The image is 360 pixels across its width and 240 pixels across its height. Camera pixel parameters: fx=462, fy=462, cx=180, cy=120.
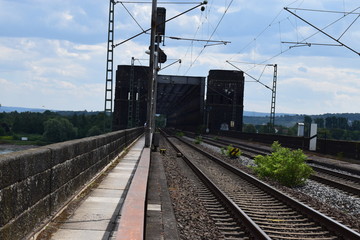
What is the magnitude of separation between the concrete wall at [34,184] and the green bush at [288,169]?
31.7 feet

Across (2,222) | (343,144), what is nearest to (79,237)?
(2,222)

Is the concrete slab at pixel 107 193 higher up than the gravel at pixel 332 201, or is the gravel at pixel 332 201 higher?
the concrete slab at pixel 107 193

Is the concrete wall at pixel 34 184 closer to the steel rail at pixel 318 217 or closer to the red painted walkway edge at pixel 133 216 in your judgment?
the red painted walkway edge at pixel 133 216

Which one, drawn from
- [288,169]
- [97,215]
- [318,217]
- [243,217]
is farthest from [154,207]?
[288,169]

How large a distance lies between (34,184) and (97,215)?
7.08 ft

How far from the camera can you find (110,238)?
21.5ft

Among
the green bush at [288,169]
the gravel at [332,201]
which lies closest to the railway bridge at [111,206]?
the gravel at [332,201]

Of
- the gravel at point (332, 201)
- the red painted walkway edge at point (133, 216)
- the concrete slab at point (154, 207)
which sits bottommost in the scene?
the gravel at point (332, 201)

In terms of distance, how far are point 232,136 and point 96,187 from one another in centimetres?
6037

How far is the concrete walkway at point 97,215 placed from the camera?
6613 millimetres

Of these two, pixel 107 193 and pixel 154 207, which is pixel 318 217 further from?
pixel 107 193

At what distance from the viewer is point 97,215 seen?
317 inches

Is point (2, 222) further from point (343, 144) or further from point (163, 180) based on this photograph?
point (343, 144)

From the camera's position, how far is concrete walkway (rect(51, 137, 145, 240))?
6613 mm
